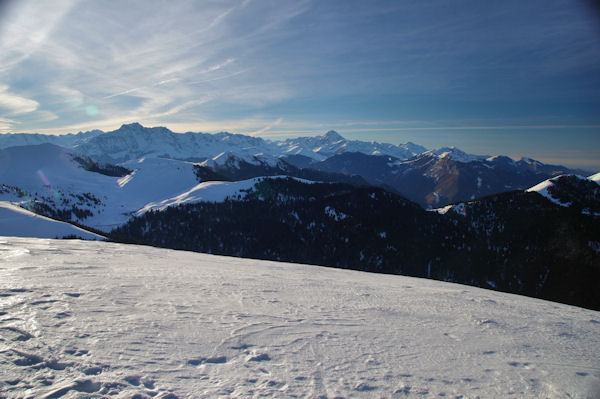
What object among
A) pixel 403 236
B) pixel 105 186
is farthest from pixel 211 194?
pixel 403 236

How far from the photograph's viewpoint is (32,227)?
25.9 m

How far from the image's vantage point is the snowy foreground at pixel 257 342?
3.66m

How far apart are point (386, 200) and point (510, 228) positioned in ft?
192

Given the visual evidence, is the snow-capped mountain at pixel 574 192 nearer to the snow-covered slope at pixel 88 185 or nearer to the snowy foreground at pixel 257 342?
the snowy foreground at pixel 257 342

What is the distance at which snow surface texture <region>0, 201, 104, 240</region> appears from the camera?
24.5 meters

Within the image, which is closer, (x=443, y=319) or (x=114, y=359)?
(x=114, y=359)

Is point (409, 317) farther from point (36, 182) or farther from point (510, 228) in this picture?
point (36, 182)

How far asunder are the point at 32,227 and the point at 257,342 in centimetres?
3319

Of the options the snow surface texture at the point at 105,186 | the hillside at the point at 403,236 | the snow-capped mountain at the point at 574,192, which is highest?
the snow surface texture at the point at 105,186

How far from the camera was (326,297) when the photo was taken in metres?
8.42

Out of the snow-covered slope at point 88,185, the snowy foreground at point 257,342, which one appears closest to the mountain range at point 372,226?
the snow-covered slope at point 88,185

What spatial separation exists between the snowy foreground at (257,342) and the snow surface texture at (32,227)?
21.9 m

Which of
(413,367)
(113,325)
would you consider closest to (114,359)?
(113,325)

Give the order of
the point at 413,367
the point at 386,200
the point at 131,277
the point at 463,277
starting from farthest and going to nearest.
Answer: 1. the point at 386,200
2. the point at 463,277
3. the point at 131,277
4. the point at 413,367
